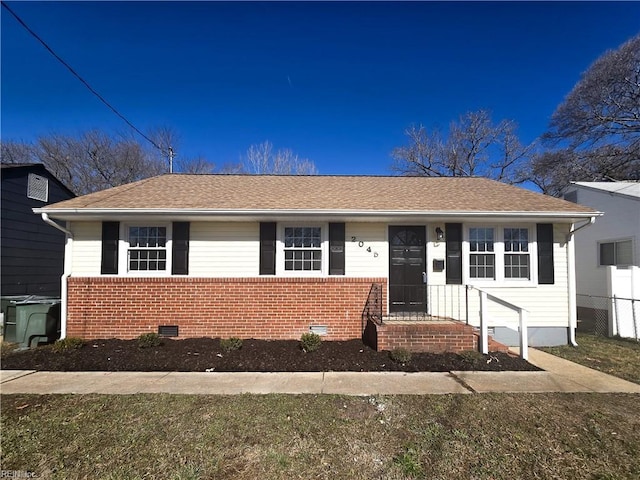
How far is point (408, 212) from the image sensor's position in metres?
7.45

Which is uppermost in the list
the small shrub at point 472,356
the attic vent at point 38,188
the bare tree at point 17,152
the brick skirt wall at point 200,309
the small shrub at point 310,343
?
the bare tree at point 17,152

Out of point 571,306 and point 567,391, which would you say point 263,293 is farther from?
point 571,306

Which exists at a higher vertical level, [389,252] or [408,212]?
[408,212]

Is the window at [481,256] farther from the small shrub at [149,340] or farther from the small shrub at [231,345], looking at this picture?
the small shrub at [149,340]

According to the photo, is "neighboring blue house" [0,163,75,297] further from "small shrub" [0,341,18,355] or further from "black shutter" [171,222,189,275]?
"black shutter" [171,222,189,275]

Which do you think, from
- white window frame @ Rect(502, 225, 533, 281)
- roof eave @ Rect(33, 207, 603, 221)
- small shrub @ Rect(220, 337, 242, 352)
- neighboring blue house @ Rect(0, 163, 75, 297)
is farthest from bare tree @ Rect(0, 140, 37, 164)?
white window frame @ Rect(502, 225, 533, 281)

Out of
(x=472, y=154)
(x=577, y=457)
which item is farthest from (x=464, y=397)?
(x=472, y=154)

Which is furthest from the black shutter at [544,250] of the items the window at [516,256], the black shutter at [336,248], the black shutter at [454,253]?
the black shutter at [336,248]

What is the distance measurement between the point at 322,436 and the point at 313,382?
5.65 feet

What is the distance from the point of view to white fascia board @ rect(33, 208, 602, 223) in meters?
7.35

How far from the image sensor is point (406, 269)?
7996 millimetres

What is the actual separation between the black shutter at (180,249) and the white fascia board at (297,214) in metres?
0.39

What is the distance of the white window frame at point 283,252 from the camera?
7816mm

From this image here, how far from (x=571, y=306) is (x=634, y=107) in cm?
1732
